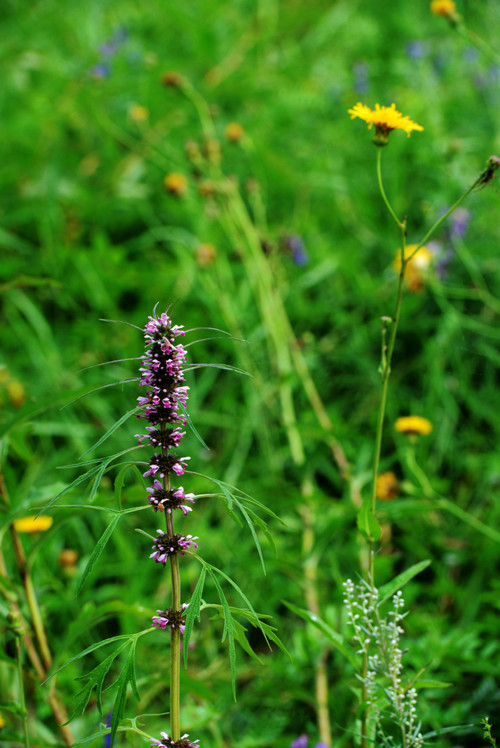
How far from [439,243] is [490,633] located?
138 cm

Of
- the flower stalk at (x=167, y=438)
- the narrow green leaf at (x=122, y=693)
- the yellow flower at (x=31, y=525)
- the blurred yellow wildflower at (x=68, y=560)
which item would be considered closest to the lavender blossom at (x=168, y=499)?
the flower stalk at (x=167, y=438)

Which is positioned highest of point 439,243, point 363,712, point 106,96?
point 106,96

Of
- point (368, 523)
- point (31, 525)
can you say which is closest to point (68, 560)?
point (31, 525)

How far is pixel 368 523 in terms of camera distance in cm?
85

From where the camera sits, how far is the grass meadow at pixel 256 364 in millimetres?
1147

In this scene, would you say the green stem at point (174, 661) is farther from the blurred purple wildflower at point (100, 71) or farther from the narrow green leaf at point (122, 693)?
the blurred purple wildflower at point (100, 71)

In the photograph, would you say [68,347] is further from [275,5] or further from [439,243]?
[275,5]

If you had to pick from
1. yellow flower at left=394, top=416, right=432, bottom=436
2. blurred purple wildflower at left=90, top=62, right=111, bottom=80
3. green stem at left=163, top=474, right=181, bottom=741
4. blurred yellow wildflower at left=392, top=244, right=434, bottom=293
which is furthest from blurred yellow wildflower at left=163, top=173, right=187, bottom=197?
green stem at left=163, top=474, right=181, bottom=741

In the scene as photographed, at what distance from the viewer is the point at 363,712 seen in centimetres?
81

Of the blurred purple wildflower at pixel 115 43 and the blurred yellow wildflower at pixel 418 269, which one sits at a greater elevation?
the blurred purple wildflower at pixel 115 43

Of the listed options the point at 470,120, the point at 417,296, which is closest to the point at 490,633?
the point at 417,296

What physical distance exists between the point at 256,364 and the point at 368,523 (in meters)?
1.12

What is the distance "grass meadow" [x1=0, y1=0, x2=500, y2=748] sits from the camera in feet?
3.76

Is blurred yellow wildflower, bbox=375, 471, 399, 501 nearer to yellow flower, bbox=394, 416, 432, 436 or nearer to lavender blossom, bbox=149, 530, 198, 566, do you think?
yellow flower, bbox=394, 416, 432, 436
